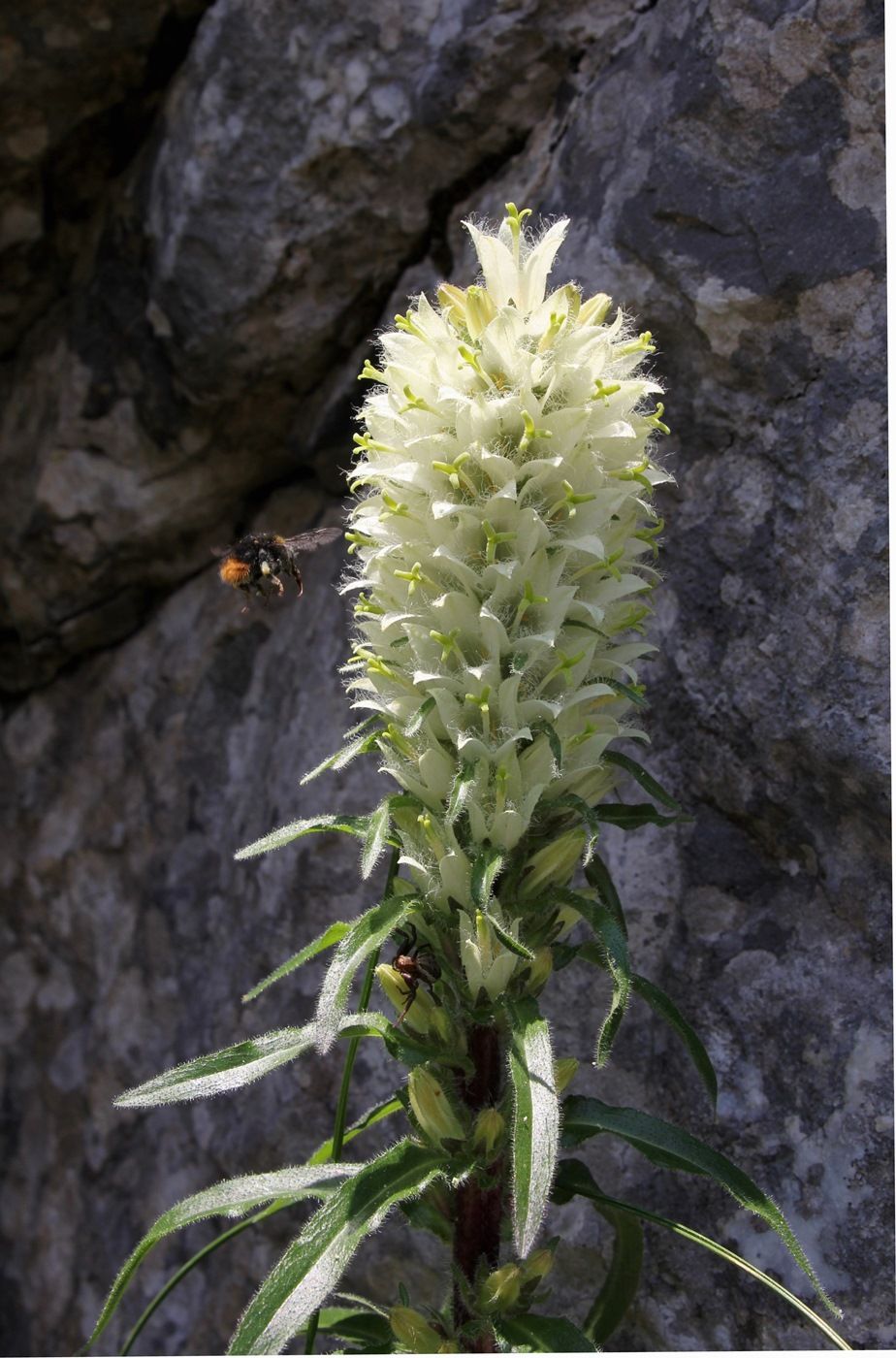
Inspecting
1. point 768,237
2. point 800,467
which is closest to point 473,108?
point 768,237

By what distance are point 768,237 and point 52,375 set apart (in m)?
1.61

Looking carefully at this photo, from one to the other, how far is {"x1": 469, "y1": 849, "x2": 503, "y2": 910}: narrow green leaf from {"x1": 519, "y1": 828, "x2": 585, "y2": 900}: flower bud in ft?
0.22

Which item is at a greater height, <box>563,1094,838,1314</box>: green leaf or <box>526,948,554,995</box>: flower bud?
<box>526,948,554,995</box>: flower bud

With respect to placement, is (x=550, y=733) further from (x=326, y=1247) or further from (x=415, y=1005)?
(x=326, y=1247)

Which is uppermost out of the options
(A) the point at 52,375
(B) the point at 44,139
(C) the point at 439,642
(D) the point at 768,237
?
(B) the point at 44,139

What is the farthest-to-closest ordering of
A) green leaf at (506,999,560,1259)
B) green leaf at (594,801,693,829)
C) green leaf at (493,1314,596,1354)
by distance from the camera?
green leaf at (594,801,693,829), green leaf at (493,1314,596,1354), green leaf at (506,999,560,1259)

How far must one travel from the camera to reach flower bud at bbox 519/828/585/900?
1.16m

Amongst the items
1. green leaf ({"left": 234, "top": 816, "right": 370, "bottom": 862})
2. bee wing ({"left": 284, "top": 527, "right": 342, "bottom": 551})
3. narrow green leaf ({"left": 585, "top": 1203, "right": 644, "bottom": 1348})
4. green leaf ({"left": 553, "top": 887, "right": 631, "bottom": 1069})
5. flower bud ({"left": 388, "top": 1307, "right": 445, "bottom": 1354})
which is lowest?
narrow green leaf ({"left": 585, "top": 1203, "right": 644, "bottom": 1348})

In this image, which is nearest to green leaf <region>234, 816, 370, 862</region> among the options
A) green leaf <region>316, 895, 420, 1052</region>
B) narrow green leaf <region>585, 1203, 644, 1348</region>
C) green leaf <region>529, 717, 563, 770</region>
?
green leaf <region>316, 895, 420, 1052</region>

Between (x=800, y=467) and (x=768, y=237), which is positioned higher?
(x=768, y=237)

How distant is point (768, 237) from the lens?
Result: 1598mm

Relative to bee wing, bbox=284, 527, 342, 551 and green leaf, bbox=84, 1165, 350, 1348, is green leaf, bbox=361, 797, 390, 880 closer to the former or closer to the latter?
green leaf, bbox=84, 1165, 350, 1348

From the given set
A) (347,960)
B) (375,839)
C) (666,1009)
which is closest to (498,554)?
A: (375,839)

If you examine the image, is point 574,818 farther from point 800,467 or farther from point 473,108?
point 473,108
